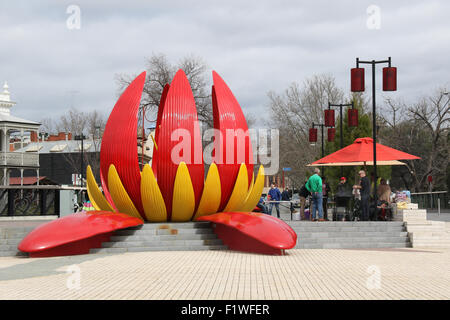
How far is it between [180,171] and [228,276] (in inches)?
223

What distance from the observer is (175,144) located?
1591 cm

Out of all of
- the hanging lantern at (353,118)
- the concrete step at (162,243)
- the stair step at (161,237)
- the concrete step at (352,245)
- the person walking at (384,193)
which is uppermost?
the hanging lantern at (353,118)

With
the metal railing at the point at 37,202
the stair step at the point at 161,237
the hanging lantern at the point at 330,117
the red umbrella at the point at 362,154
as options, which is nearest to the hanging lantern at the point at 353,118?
the hanging lantern at the point at 330,117

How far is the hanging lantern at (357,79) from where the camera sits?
2019 cm

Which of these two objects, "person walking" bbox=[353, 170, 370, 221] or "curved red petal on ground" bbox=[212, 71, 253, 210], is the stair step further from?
"person walking" bbox=[353, 170, 370, 221]

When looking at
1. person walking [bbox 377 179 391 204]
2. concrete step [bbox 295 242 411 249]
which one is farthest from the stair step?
person walking [bbox 377 179 391 204]

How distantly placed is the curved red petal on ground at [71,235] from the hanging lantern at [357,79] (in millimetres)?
9167

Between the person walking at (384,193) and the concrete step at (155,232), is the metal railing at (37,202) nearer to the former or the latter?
the concrete step at (155,232)

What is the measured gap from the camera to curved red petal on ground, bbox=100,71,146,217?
15.9m

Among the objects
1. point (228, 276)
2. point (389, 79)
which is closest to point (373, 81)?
point (389, 79)

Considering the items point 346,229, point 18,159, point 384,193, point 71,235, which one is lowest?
point 346,229

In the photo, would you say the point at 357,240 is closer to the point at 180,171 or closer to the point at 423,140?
the point at 180,171

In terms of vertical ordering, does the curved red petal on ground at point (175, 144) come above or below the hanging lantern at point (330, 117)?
below

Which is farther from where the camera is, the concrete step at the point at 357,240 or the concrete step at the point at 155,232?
the concrete step at the point at 357,240
